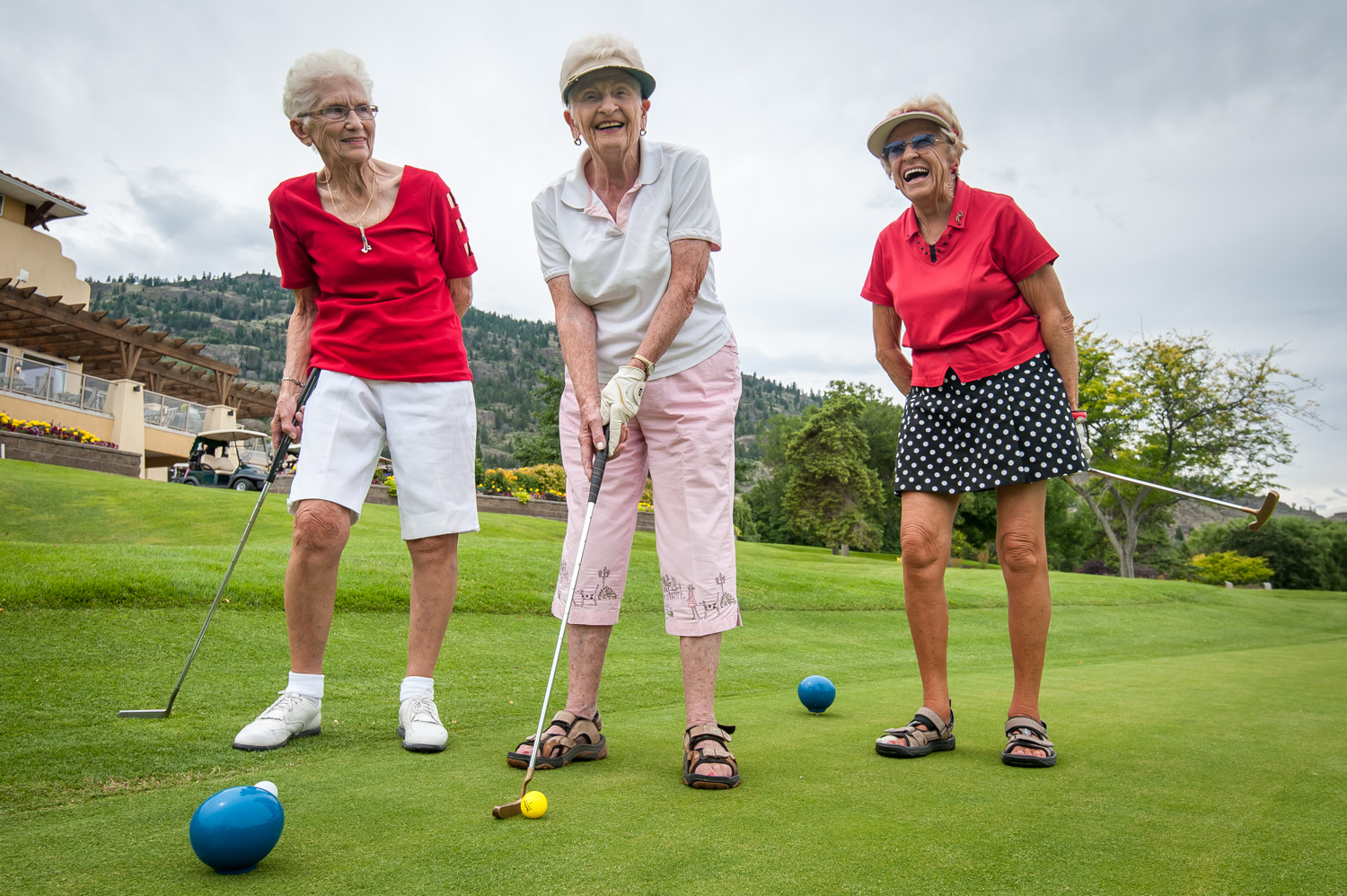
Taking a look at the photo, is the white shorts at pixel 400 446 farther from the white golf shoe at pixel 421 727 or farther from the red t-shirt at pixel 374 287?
the white golf shoe at pixel 421 727

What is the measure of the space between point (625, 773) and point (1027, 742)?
3.93ft

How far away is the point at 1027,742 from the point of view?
8.26 ft

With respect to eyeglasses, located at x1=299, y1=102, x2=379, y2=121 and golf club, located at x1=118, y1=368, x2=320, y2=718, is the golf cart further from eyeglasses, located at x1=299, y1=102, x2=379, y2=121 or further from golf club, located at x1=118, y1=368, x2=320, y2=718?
eyeglasses, located at x1=299, y1=102, x2=379, y2=121

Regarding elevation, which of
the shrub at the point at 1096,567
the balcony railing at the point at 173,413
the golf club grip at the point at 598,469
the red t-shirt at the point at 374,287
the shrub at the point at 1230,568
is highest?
the balcony railing at the point at 173,413

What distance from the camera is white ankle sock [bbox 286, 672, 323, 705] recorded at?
2.75 m

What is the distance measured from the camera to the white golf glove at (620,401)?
8.21 ft

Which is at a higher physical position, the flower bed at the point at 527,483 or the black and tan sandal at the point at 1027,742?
the flower bed at the point at 527,483

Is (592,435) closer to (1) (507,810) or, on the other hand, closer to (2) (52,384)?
(1) (507,810)

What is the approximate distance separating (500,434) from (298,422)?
151m

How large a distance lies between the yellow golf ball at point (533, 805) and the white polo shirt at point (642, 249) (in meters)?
1.34

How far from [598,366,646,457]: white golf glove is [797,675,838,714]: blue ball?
1.53m

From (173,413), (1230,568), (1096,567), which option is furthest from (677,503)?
(1096,567)

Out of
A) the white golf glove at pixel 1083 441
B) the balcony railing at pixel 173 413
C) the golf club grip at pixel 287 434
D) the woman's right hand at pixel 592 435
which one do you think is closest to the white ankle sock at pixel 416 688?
the golf club grip at pixel 287 434

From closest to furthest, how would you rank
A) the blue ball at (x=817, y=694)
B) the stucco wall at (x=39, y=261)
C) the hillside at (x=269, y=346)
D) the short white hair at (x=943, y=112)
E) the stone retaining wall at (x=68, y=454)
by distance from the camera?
the short white hair at (x=943, y=112)
the blue ball at (x=817, y=694)
the stone retaining wall at (x=68, y=454)
the stucco wall at (x=39, y=261)
the hillside at (x=269, y=346)
